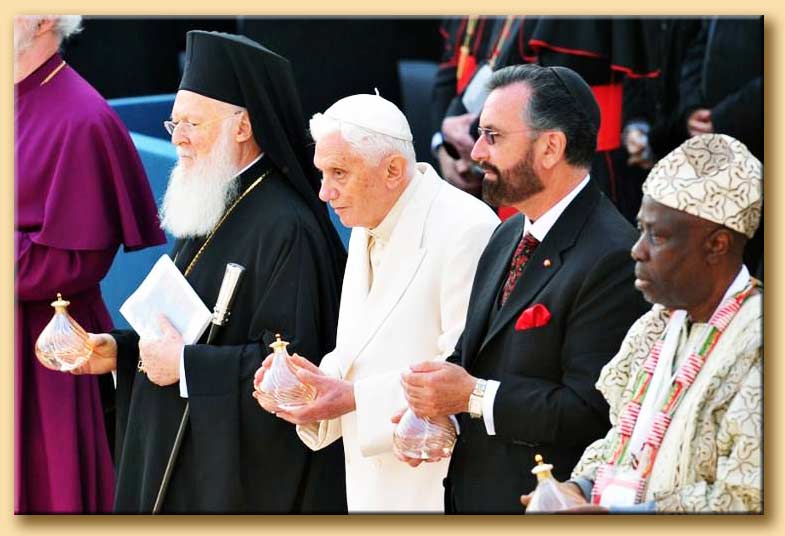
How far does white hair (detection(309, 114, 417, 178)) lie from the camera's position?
4.86 m

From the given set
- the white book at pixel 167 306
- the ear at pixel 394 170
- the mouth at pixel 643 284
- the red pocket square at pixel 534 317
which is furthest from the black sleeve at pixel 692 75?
the mouth at pixel 643 284

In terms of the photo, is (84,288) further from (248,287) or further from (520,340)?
(520,340)

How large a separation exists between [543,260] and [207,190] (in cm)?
132

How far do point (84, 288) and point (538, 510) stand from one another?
2.21m

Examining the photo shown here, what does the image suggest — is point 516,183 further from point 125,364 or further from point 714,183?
point 125,364

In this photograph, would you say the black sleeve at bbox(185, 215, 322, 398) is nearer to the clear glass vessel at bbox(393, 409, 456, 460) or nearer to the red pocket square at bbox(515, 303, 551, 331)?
the clear glass vessel at bbox(393, 409, 456, 460)

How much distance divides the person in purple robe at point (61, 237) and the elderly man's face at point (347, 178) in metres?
1.09

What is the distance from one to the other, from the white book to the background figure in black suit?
0.97 meters

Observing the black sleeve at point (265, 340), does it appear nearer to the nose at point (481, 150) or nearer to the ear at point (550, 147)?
the nose at point (481, 150)

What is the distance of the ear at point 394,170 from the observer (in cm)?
491

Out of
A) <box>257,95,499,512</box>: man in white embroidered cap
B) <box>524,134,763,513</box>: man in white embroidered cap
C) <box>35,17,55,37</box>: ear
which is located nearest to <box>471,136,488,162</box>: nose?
<box>257,95,499,512</box>: man in white embroidered cap

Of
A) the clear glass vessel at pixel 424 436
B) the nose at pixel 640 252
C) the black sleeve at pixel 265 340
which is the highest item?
the nose at pixel 640 252

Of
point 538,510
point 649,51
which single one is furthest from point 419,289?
point 649,51

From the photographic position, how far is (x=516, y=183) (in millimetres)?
4539
